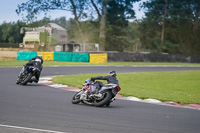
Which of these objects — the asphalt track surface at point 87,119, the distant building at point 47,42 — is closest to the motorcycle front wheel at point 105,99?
the asphalt track surface at point 87,119

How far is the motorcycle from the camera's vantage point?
9.93 metres

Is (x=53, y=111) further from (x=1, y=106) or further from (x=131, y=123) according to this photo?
(x=131, y=123)

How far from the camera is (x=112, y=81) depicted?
33.6 feet

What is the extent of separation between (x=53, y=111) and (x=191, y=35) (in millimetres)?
58787

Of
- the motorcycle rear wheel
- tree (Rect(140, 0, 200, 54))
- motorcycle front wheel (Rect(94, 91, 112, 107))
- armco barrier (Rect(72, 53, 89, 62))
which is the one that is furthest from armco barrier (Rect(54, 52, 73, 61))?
motorcycle front wheel (Rect(94, 91, 112, 107))

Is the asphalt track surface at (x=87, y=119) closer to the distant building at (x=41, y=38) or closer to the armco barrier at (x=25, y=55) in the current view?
the armco barrier at (x=25, y=55)

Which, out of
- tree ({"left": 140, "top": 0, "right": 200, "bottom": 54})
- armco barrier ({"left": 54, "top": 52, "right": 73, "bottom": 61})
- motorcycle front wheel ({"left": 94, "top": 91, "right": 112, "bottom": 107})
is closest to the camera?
motorcycle front wheel ({"left": 94, "top": 91, "right": 112, "bottom": 107})

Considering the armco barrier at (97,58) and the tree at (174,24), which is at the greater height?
the tree at (174,24)

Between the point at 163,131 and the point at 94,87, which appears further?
the point at 94,87

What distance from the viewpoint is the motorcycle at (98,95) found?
993 cm

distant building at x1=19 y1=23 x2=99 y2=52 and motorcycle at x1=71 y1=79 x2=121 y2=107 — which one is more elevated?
distant building at x1=19 y1=23 x2=99 y2=52

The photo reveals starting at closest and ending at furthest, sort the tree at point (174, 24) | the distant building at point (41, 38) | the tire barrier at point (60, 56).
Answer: the tire barrier at point (60, 56)
the distant building at point (41, 38)
the tree at point (174, 24)

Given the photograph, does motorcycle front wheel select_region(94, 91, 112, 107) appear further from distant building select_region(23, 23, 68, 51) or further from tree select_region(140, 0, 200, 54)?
tree select_region(140, 0, 200, 54)

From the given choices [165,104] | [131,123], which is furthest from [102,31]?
[131,123]
